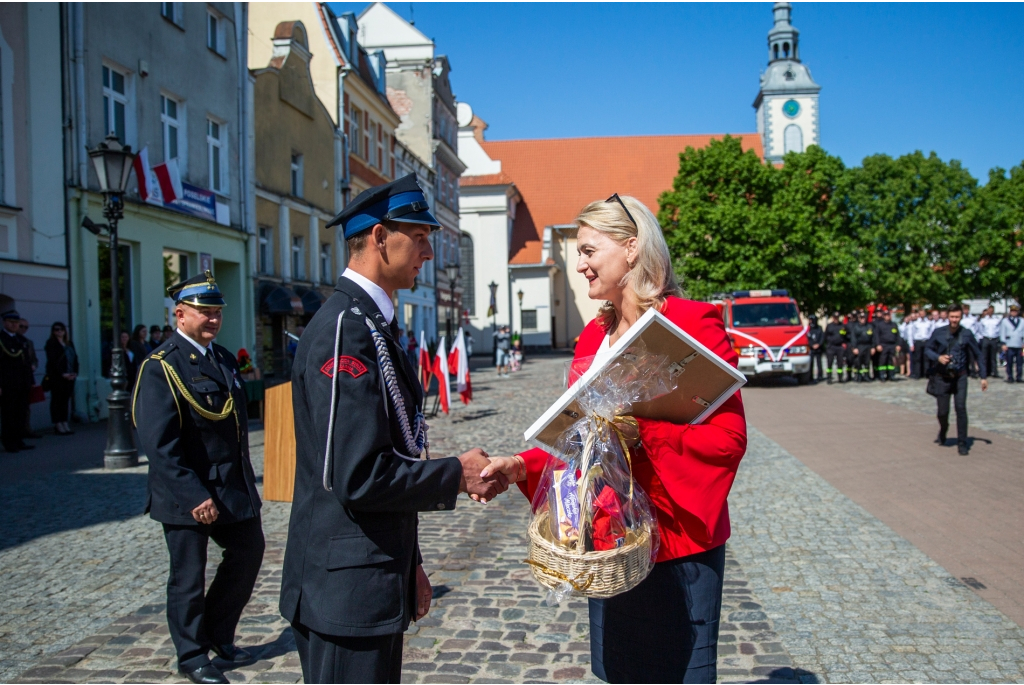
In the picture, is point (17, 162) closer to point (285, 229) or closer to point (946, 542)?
point (285, 229)

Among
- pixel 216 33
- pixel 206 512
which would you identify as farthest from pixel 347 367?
pixel 216 33

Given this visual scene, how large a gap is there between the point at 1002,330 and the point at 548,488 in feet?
82.5

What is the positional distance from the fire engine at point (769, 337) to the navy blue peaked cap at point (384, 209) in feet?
69.5

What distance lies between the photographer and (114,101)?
1691cm

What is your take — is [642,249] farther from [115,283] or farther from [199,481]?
[115,283]

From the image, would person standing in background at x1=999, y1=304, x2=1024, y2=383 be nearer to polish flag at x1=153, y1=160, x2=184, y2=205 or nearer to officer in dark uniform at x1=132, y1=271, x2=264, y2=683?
polish flag at x1=153, y1=160, x2=184, y2=205

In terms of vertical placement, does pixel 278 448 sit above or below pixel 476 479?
below

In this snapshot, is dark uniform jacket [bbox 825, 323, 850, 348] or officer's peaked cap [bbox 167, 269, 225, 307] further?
dark uniform jacket [bbox 825, 323, 850, 348]

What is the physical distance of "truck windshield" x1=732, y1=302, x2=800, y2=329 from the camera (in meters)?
24.2

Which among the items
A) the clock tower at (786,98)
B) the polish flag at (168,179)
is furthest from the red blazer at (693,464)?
the clock tower at (786,98)

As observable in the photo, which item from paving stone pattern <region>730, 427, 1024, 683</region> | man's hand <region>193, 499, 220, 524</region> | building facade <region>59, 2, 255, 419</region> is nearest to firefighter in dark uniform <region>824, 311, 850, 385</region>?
building facade <region>59, 2, 255, 419</region>

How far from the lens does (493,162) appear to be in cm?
5931

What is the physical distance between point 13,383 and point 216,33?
43.0ft

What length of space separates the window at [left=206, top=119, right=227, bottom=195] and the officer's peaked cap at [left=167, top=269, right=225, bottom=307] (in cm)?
1806
